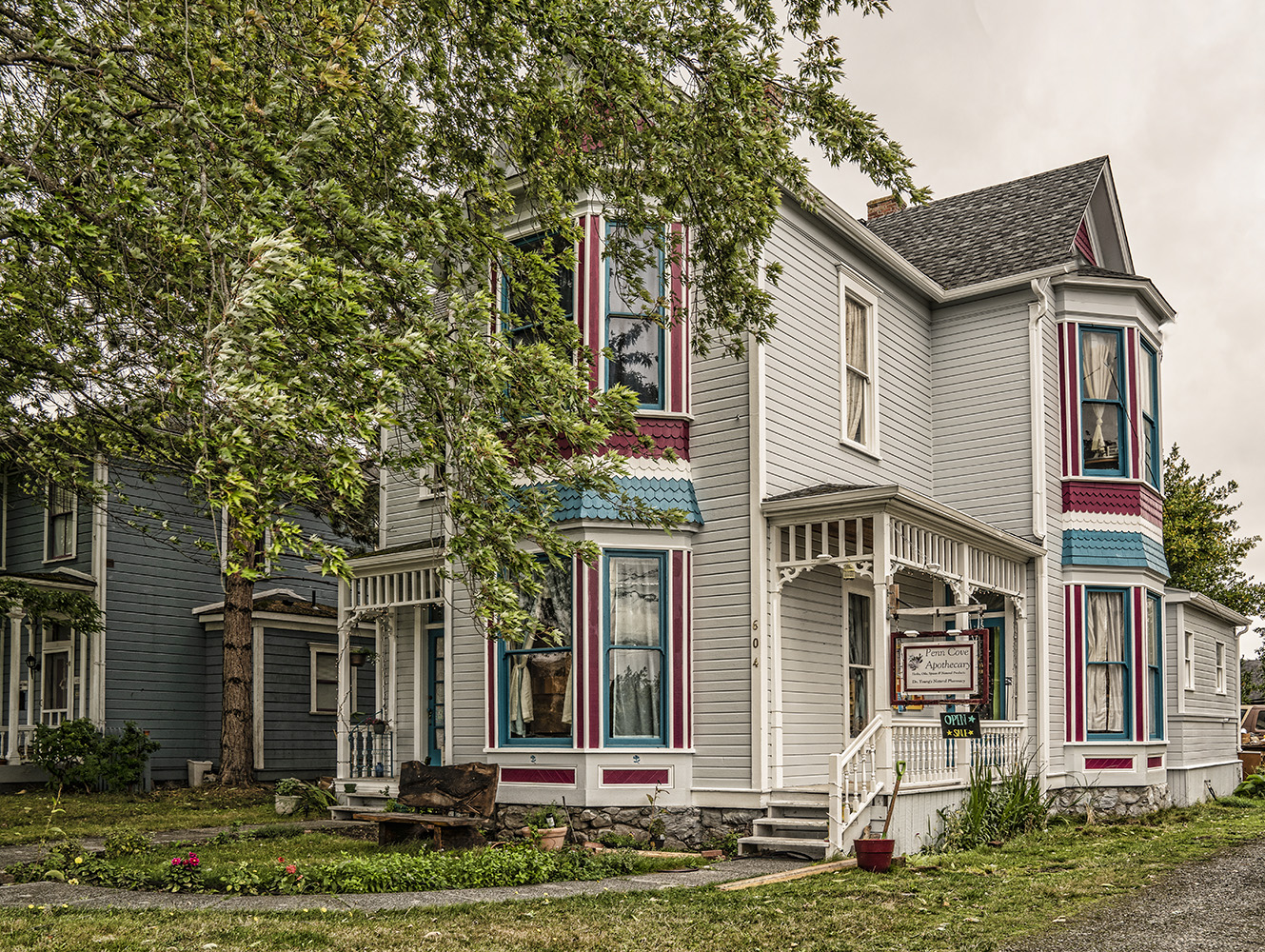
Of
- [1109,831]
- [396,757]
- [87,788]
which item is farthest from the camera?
[87,788]

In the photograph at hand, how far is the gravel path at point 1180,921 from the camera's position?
24.4 ft

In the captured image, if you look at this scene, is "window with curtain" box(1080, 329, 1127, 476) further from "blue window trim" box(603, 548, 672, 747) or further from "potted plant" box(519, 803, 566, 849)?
"potted plant" box(519, 803, 566, 849)

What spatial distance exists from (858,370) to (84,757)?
1414 centimetres

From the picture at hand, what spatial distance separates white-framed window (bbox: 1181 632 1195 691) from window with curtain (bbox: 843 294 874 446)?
7.95m

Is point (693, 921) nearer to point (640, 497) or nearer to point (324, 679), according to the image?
point (640, 497)

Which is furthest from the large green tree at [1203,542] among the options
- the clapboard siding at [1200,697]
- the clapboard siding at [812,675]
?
the clapboard siding at [812,675]

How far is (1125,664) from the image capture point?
56.6 feet

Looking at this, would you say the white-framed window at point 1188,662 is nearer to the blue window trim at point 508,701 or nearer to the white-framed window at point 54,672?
the blue window trim at point 508,701

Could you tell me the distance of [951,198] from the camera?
21.6 m

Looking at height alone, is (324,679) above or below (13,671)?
below

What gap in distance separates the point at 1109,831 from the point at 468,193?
10.7 meters

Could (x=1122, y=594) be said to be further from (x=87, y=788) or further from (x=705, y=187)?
(x=87, y=788)

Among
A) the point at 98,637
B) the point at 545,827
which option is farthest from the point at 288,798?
the point at 98,637

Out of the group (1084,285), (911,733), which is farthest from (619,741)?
(1084,285)
